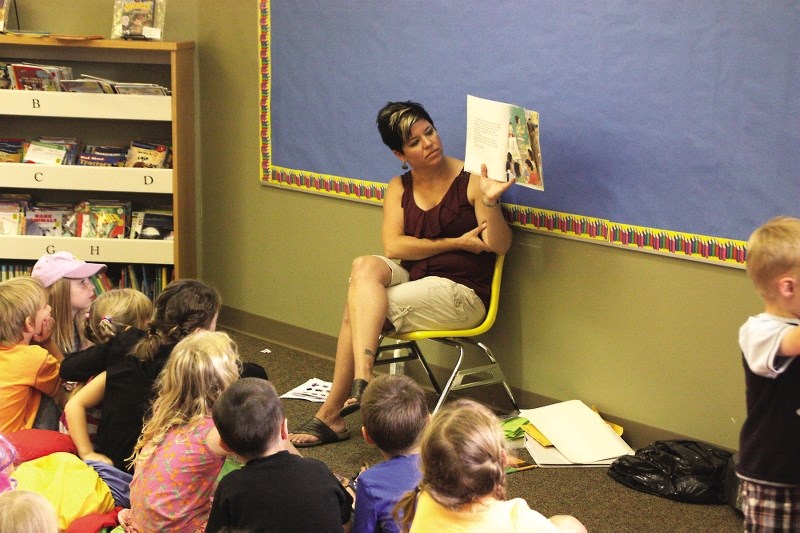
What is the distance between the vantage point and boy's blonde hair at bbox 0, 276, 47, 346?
116 inches

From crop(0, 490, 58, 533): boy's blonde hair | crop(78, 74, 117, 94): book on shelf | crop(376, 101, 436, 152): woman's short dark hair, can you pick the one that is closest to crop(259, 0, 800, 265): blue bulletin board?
crop(376, 101, 436, 152): woman's short dark hair

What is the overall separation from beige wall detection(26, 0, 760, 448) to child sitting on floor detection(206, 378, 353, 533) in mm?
1653

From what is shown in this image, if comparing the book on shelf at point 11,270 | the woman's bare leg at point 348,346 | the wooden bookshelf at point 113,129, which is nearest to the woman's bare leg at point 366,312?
the woman's bare leg at point 348,346

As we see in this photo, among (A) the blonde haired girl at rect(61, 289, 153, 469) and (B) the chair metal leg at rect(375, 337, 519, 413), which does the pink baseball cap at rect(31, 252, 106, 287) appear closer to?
(A) the blonde haired girl at rect(61, 289, 153, 469)

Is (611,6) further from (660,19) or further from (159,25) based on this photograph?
(159,25)

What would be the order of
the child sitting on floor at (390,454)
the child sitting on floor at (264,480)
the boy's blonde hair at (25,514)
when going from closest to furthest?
the boy's blonde hair at (25,514) < the child sitting on floor at (264,480) < the child sitting on floor at (390,454)

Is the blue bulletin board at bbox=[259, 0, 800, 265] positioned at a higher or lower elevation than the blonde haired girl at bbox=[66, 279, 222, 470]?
higher

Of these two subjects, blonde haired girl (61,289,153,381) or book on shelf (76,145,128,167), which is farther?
book on shelf (76,145,128,167)

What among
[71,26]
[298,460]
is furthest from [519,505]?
[71,26]

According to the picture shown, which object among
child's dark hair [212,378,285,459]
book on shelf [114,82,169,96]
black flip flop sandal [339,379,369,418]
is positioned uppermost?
book on shelf [114,82,169,96]

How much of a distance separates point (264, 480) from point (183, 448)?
0.45m

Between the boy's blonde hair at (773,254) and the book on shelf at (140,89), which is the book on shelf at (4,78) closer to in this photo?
the book on shelf at (140,89)

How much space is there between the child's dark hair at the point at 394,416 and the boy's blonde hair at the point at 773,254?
807 mm

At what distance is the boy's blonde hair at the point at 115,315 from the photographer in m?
2.95
